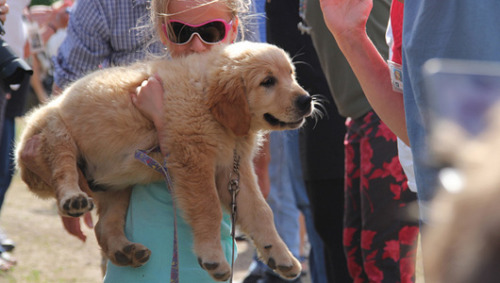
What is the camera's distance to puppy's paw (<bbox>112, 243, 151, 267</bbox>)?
2363mm

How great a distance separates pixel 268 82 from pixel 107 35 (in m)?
1.14

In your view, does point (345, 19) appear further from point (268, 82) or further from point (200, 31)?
point (200, 31)

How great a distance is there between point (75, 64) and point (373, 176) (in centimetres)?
177

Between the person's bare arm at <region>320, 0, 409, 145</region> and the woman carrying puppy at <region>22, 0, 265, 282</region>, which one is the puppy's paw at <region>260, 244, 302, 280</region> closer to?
the woman carrying puppy at <region>22, 0, 265, 282</region>

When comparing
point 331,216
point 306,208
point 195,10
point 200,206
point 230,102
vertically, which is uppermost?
point 195,10

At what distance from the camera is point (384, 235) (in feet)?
11.1

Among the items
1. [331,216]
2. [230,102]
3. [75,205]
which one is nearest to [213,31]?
[230,102]

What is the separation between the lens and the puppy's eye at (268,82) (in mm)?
2686

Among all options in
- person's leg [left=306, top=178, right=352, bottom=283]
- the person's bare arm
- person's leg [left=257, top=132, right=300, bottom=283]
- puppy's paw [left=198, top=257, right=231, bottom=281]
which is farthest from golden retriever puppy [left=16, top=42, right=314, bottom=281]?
person's leg [left=257, top=132, right=300, bottom=283]

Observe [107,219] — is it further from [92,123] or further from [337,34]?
[337,34]

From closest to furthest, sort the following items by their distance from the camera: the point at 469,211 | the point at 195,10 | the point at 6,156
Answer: the point at 469,211 → the point at 195,10 → the point at 6,156

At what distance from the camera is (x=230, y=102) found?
251 centimetres

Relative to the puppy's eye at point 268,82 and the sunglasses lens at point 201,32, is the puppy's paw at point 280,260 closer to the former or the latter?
the puppy's eye at point 268,82

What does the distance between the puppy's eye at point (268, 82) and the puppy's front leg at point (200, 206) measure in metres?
0.45
